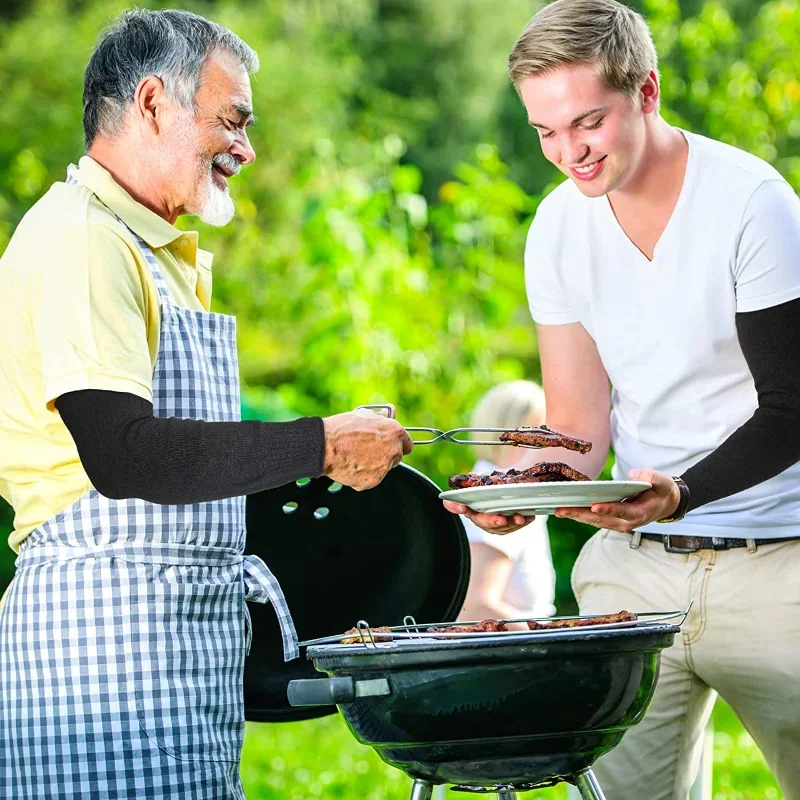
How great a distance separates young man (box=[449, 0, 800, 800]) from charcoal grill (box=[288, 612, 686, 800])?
39cm

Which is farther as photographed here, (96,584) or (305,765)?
(305,765)

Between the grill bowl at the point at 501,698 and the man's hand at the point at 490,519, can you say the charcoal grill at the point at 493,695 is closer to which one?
the grill bowl at the point at 501,698

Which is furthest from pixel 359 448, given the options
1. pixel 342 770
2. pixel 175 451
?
pixel 342 770

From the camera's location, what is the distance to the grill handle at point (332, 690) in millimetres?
2203

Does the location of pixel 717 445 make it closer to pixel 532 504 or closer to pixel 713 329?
pixel 713 329

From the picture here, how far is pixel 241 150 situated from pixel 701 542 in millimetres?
1398

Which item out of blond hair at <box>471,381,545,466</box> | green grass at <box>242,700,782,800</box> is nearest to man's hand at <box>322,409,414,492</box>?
blond hair at <box>471,381,545,466</box>

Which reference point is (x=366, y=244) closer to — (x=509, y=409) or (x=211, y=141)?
(x=509, y=409)

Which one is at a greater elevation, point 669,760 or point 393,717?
point 393,717

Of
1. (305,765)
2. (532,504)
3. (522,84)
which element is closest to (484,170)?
(305,765)

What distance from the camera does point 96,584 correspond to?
2.47 metres

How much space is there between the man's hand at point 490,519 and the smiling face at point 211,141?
839mm

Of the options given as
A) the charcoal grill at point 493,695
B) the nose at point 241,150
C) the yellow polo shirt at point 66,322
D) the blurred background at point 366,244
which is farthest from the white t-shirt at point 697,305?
the blurred background at point 366,244

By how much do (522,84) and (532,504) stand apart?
3.21ft
